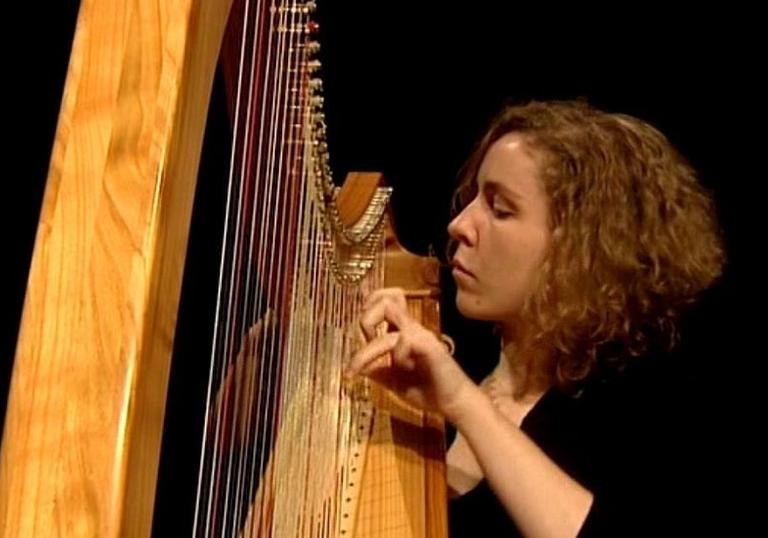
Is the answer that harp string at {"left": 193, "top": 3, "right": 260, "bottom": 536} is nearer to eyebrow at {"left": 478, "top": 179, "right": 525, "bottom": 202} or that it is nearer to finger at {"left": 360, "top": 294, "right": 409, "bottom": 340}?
finger at {"left": 360, "top": 294, "right": 409, "bottom": 340}

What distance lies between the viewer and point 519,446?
3.57ft

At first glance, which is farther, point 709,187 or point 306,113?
point 709,187

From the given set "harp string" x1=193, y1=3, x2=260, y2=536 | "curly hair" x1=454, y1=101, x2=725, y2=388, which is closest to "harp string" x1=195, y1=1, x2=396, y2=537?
"harp string" x1=193, y1=3, x2=260, y2=536

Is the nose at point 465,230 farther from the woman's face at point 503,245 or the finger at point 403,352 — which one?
the finger at point 403,352

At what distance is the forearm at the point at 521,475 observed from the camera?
1058 mm

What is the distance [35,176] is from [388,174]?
2.02 ft

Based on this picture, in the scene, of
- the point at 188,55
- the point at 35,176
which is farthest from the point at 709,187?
the point at 188,55

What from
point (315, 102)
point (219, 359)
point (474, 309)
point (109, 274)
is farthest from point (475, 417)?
point (109, 274)

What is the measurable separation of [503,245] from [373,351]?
27 centimetres

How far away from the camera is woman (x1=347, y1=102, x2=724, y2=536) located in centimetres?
118

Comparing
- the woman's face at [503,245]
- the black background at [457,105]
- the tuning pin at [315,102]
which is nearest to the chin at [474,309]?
the woman's face at [503,245]

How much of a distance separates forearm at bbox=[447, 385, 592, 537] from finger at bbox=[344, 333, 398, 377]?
3.6 inches

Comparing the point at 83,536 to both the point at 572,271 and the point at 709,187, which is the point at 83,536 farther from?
the point at 709,187

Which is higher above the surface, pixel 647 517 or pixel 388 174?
pixel 388 174
